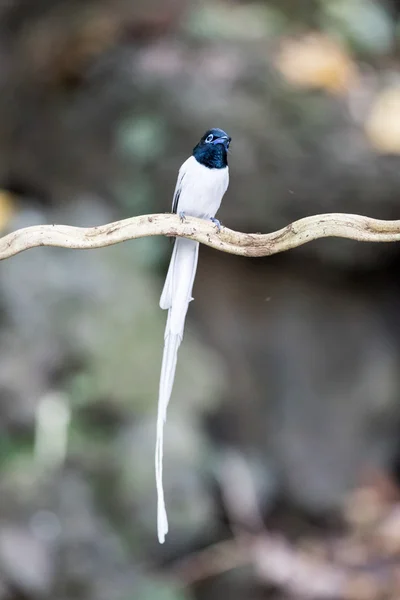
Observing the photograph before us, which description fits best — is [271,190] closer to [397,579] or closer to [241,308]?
[241,308]

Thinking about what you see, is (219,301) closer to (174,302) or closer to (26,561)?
(26,561)

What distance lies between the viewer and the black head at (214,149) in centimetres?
75

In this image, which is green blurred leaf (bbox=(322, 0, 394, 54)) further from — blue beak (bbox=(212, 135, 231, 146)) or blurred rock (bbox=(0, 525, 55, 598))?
blue beak (bbox=(212, 135, 231, 146))

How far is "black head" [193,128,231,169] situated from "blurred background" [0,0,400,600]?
7.70 feet

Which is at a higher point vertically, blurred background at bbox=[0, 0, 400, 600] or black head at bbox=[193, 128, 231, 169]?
blurred background at bbox=[0, 0, 400, 600]

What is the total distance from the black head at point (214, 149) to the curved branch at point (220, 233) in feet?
0.44

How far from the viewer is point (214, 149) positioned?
2.49 feet

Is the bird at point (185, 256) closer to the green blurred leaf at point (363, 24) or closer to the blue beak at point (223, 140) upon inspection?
the blue beak at point (223, 140)

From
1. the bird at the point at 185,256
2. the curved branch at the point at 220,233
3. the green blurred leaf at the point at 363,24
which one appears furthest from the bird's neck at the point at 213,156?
the green blurred leaf at the point at 363,24

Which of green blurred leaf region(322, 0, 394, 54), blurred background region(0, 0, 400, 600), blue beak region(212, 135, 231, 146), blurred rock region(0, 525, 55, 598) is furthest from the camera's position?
green blurred leaf region(322, 0, 394, 54)

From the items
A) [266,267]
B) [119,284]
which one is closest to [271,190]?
[266,267]

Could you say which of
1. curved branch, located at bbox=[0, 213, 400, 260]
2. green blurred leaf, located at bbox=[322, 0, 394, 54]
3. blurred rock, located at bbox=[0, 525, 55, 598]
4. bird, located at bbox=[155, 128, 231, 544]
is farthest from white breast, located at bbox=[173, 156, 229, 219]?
green blurred leaf, located at bbox=[322, 0, 394, 54]

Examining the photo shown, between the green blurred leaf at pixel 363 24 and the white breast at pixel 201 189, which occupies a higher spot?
the green blurred leaf at pixel 363 24

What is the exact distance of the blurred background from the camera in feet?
10.5
